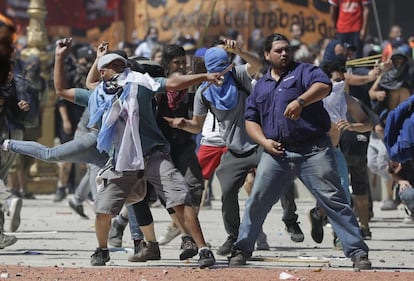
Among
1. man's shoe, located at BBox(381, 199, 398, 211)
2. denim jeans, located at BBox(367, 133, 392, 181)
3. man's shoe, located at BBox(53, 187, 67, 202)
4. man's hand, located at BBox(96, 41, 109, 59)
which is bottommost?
man's shoe, located at BBox(53, 187, 67, 202)

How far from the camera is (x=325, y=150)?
419 inches

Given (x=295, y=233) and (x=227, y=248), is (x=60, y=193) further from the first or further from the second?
(x=227, y=248)

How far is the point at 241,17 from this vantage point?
28.1 meters

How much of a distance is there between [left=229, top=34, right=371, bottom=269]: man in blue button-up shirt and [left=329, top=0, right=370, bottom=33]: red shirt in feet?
28.8

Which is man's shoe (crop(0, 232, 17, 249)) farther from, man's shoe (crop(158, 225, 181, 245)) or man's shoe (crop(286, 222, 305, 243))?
man's shoe (crop(286, 222, 305, 243))

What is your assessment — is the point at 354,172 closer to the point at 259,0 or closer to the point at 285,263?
the point at 285,263

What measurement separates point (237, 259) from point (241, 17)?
57.4ft

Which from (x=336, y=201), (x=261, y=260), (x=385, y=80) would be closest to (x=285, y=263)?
(x=261, y=260)

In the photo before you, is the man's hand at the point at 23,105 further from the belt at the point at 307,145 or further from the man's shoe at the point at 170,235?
the belt at the point at 307,145

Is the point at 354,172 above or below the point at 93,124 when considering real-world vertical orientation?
below

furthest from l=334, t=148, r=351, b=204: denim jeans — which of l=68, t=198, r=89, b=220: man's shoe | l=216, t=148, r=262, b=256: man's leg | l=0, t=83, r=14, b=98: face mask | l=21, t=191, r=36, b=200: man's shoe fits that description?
l=21, t=191, r=36, b=200: man's shoe

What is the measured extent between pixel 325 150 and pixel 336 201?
40cm

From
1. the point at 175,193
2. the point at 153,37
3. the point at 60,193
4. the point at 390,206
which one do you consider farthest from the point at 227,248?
the point at 153,37

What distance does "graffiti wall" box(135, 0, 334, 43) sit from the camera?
28.0 m
